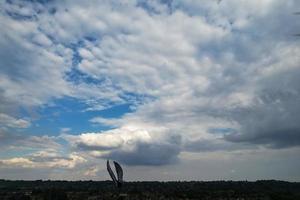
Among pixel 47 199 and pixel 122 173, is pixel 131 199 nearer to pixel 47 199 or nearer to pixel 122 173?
pixel 47 199

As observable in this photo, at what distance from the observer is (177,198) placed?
472ft

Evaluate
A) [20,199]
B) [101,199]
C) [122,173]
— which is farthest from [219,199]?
[122,173]

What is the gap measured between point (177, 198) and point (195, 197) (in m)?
7.62

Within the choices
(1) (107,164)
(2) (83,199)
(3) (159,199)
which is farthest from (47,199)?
(1) (107,164)

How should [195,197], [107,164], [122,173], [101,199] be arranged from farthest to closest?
1. [195,197]
2. [101,199]
3. [122,173]
4. [107,164]

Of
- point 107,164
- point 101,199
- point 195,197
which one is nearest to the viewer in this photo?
point 107,164

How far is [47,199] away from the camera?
116 metres

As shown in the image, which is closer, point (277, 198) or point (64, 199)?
point (64, 199)

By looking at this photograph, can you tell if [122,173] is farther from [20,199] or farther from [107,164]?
[20,199]

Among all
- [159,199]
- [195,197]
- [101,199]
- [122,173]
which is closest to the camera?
[122,173]

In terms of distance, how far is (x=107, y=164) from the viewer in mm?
54094

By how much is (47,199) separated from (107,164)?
7006cm

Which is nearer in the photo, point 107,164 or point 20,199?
point 107,164

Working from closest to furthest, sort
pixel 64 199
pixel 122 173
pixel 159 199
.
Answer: pixel 122 173
pixel 64 199
pixel 159 199
